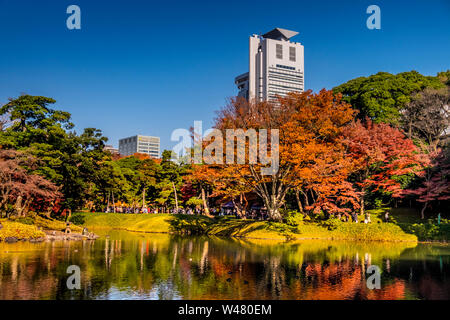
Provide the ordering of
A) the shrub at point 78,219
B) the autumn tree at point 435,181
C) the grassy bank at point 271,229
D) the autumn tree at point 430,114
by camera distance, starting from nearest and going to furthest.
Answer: the grassy bank at point 271,229
the autumn tree at point 435,181
the autumn tree at point 430,114
the shrub at point 78,219

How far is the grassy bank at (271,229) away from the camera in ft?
108

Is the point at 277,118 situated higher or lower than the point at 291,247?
higher

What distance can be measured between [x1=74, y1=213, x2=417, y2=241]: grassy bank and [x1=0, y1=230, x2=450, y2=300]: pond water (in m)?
5.22

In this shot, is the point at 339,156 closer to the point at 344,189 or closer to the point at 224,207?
the point at 344,189

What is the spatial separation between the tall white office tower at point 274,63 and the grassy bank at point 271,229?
124 metres

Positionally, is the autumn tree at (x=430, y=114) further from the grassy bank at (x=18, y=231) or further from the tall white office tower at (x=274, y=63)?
the tall white office tower at (x=274, y=63)

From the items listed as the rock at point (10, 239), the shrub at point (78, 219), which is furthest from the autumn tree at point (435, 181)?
the shrub at point (78, 219)

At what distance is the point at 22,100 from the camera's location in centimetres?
3734

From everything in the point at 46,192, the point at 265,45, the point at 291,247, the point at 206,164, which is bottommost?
the point at 291,247

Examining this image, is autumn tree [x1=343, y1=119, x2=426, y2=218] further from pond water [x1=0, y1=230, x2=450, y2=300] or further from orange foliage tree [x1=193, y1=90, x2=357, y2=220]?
pond water [x1=0, y1=230, x2=450, y2=300]

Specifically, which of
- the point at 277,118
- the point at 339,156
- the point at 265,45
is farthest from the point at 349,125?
the point at 265,45

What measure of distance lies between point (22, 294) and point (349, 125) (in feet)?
108

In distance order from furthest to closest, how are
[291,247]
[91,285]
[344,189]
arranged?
[344,189], [291,247], [91,285]

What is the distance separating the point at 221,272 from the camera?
1761 centimetres
